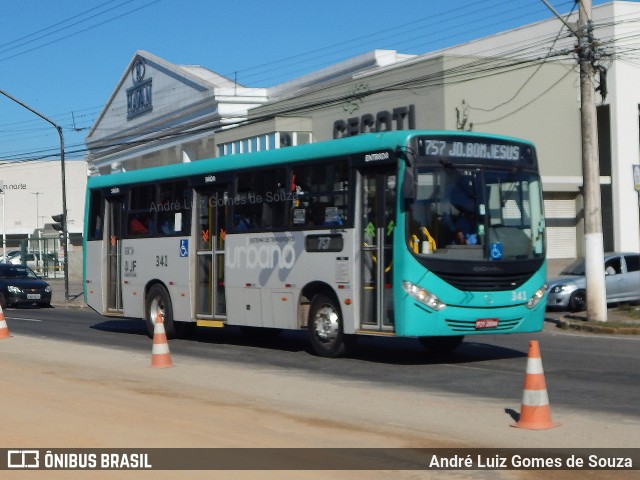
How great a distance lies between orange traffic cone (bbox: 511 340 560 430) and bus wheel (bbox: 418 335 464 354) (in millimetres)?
7027

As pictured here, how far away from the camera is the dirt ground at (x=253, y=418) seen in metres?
8.92

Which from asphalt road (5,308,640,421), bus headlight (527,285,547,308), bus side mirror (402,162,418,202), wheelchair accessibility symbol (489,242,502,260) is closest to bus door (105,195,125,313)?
asphalt road (5,308,640,421)

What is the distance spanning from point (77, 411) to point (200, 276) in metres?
8.67

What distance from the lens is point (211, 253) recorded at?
19.0m

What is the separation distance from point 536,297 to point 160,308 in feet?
26.5

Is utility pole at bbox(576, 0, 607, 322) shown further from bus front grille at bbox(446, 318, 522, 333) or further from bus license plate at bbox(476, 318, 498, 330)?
bus license plate at bbox(476, 318, 498, 330)

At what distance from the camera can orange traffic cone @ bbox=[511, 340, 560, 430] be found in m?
9.58

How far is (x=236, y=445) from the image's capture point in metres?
8.89

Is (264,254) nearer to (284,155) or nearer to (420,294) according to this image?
(284,155)

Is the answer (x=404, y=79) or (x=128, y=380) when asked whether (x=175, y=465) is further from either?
(x=404, y=79)

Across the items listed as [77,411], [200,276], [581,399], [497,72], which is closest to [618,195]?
[497,72]

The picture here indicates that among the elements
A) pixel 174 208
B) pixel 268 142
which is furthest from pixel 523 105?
pixel 174 208

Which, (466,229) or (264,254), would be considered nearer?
(466,229)

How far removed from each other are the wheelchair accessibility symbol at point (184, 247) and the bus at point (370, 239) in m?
0.02
